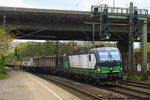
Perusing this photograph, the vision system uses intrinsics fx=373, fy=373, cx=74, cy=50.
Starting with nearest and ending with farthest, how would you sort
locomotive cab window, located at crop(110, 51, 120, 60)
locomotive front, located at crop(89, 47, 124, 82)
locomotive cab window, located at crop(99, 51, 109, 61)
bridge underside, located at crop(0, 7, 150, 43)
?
locomotive front, located at crop(89, 47, 124, 82) → locomotive cab window, located at crop(99, 51, 109, 61) → locomotive cab window, located at crop(110, 51, 120, 60) → bridge underside, located at crop(0, 7, 150, 43)

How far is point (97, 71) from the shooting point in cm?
2777

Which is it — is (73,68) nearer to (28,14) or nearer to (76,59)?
(76,59)

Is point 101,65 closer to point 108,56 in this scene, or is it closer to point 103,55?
point 103,55

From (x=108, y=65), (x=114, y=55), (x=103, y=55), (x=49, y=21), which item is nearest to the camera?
(x=108, y=65)

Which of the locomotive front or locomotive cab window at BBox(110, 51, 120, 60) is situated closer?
the locomotive front

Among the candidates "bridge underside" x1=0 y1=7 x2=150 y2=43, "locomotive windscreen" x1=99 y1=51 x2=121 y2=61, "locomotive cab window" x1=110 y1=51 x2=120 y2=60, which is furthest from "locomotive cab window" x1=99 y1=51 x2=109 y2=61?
"bridge underside" x1=0 y1=7 x2=150 y2=43

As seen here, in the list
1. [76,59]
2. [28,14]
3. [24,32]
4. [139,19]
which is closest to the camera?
[76,59]

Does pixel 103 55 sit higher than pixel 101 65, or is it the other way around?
pixel 103 55

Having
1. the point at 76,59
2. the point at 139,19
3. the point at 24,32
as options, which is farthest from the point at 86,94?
the point at 24,32

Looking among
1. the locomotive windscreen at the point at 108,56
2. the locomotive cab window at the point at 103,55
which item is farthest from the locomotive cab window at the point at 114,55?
the locomotive cab window at the point at 103,55

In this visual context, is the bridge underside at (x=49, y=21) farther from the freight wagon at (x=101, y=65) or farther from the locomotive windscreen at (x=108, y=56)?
the locomotive windscreen at (x=108, y=56)

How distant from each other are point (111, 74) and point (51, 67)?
30471 millimetres

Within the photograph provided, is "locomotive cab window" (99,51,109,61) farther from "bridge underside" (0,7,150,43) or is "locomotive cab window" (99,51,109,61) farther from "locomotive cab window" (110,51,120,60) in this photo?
"bridge underside" (0,7,150,43)

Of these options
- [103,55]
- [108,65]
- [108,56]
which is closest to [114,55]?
[108,56]
